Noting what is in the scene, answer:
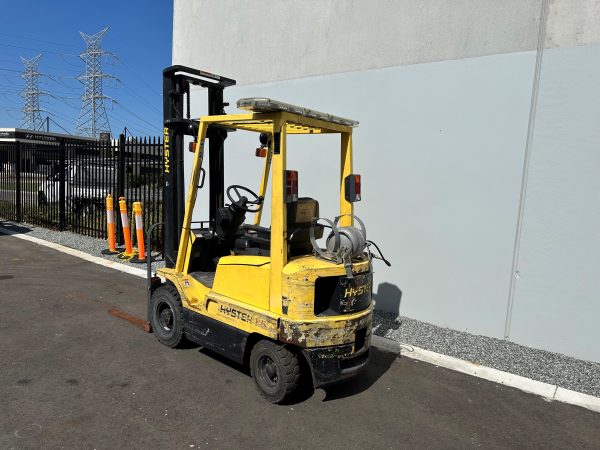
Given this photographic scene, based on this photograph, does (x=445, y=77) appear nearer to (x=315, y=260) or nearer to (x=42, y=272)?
(x=315, y=260)

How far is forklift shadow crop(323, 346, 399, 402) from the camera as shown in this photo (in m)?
4.04

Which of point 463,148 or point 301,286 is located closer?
point 301,286

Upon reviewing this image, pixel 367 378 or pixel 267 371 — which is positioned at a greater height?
pixel 267 371

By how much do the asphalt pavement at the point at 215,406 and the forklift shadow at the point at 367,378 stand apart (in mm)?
18

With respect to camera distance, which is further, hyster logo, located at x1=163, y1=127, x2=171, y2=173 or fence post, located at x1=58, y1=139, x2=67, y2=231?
fence post, located at x1=58, y1=139, x2=67, y2=231

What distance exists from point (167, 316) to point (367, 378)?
230 centimetres

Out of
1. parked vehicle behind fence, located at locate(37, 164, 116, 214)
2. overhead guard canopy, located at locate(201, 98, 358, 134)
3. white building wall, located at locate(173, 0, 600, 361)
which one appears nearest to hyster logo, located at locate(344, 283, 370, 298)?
overhead guard canopy, located at locate(201, 98, 358, 134)

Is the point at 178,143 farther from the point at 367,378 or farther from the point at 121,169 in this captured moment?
the point at 121,169

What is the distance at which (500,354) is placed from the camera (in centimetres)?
503

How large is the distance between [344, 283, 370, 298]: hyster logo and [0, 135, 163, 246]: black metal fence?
6268 mm

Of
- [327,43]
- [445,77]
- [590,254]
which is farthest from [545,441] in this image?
[327,43]

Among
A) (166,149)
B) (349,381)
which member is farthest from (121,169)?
(349,381)

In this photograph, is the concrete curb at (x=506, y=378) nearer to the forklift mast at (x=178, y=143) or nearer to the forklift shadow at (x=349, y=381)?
the forklift shadow at (x=349, y=381)

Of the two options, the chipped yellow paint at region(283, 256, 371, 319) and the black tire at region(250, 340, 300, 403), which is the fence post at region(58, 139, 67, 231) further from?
the chipped yellow paint at region(283, 256, 371, 319)
